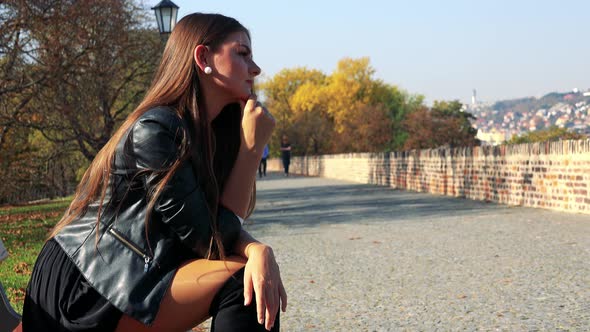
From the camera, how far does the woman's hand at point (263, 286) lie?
6.55ft

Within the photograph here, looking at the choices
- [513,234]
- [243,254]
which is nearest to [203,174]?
[243,254]

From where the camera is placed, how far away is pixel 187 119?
90.4 inches

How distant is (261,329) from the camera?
205 cm

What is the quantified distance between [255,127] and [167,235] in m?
0.45

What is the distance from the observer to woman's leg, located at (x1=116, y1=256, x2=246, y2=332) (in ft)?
6.80

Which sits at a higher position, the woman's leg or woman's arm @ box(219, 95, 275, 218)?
woman's arm @ box(219, 95, 275, 218)

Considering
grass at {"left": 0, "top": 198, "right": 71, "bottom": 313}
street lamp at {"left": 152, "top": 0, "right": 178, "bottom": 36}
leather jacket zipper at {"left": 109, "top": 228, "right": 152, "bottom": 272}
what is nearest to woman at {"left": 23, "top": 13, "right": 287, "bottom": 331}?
leather jacket zipper at {"left": 109, "top": 228, "right": 152, "bottom": 272}

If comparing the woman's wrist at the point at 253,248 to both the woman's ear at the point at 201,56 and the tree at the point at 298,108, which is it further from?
the tree at the point at 298,108

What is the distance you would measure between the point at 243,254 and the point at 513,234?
8.17 meters

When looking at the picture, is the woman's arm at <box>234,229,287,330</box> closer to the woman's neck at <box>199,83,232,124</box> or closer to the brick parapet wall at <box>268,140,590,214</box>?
the woman's neck at <box>199,83,232,124</box>

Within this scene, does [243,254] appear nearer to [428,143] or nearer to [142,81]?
[142,81]

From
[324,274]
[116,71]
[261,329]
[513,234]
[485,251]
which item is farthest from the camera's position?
[116,71]

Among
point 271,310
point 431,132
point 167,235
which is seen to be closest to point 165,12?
point 167,235

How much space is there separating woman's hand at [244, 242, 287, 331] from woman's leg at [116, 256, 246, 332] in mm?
96
